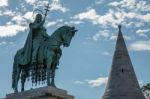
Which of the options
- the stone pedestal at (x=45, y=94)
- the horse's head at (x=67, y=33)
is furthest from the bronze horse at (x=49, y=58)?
the stone pedestal at (x=45, y=94)

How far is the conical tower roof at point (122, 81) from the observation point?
137 ft

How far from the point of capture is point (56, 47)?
1956 cm

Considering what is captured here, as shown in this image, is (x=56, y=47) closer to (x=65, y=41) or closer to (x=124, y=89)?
(x=65, y=41)

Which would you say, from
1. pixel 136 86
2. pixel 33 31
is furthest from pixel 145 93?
pixel 33 31

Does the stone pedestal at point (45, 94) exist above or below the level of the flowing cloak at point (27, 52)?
below

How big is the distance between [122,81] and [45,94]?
24.1 m

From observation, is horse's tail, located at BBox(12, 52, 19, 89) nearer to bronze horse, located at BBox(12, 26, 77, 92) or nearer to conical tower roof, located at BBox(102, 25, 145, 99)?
bronze horse, located at BBox(12, 26, 77, 92)

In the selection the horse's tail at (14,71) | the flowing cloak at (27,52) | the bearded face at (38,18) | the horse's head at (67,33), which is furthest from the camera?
the horse's tail at (14,71)

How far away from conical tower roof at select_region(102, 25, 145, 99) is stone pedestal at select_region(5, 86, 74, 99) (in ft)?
74.4

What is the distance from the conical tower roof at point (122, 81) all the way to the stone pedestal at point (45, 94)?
2267 cm

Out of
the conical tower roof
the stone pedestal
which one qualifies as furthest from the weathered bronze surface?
the conical tower roof

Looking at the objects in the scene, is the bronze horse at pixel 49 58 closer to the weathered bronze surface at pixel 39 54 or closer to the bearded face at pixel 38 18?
Answer: the weathered bronze surface at pixel 39 54

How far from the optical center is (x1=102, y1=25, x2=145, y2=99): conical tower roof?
1640 inches

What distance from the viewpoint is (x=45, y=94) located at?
60.9 ft
